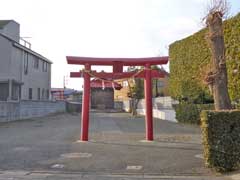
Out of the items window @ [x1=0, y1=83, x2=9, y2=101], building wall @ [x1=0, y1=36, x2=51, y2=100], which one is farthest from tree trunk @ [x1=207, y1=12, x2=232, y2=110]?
building wall @ [x1=0, y1=36, x2=51, y2=100]

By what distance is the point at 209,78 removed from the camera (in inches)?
406

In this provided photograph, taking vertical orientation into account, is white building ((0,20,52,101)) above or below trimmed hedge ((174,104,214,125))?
above

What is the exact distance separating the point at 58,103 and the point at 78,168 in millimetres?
32852

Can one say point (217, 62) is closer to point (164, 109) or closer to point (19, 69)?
point (164, 109)

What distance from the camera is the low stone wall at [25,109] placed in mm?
24266

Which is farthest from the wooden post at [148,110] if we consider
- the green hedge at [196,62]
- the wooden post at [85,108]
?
the green hedge at [196,62]

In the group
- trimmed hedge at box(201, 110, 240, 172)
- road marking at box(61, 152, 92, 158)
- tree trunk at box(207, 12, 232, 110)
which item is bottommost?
road marking at box(61, 152, 92, 158)

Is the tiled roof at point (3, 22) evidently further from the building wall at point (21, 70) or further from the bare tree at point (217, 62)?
the bare tree at point (217, 62)

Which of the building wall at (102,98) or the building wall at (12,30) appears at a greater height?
the building wall at (12,30)

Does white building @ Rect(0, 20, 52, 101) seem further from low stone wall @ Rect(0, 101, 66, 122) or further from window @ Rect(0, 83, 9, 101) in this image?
low stone wall @ Rect(0, 101, 66, 122)

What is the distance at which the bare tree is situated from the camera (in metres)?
10.2

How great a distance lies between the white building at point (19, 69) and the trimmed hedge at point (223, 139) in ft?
69.8

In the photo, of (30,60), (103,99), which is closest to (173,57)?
(30,60)

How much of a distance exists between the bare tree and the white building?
65.2ft
